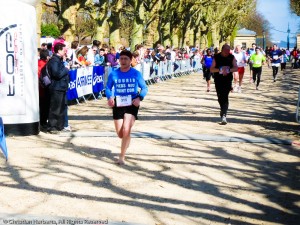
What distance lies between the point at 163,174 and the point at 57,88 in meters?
4.45

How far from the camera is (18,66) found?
453 inches

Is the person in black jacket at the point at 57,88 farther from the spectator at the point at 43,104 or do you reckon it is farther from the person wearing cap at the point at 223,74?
the person wearing cap at the point at 223,74

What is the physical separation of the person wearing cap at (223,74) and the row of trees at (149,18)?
581cm

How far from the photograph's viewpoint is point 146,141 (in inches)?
442

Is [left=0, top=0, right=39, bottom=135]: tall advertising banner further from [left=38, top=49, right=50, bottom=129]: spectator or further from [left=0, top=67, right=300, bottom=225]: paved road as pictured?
[left=38, top=49, right=50, bottom=129]: spectator

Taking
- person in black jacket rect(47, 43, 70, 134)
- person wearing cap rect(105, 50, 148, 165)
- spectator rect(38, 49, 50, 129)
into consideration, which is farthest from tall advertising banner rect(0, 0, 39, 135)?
person wearing cap rect(105, 50, 148, 165)

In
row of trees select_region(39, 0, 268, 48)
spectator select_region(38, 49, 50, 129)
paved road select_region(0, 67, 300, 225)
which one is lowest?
paved road select_region(0, 67, 300, 225)

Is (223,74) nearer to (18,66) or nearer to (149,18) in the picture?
→ (18,66)

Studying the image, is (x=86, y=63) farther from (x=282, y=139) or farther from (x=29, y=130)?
(x=282, y=139)

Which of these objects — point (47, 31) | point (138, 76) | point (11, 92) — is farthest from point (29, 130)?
point (47, 31)

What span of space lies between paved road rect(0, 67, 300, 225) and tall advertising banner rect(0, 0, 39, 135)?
45 cm

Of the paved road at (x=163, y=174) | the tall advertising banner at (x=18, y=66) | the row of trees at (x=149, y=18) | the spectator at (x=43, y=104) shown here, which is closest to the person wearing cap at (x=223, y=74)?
the paved road at (x=163, y=174)

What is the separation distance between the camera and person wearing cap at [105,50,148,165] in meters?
9.06

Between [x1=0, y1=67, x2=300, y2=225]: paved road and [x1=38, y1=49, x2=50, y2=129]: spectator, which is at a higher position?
[x1=38, y1=49, x2=50, y2=129]: spectator
